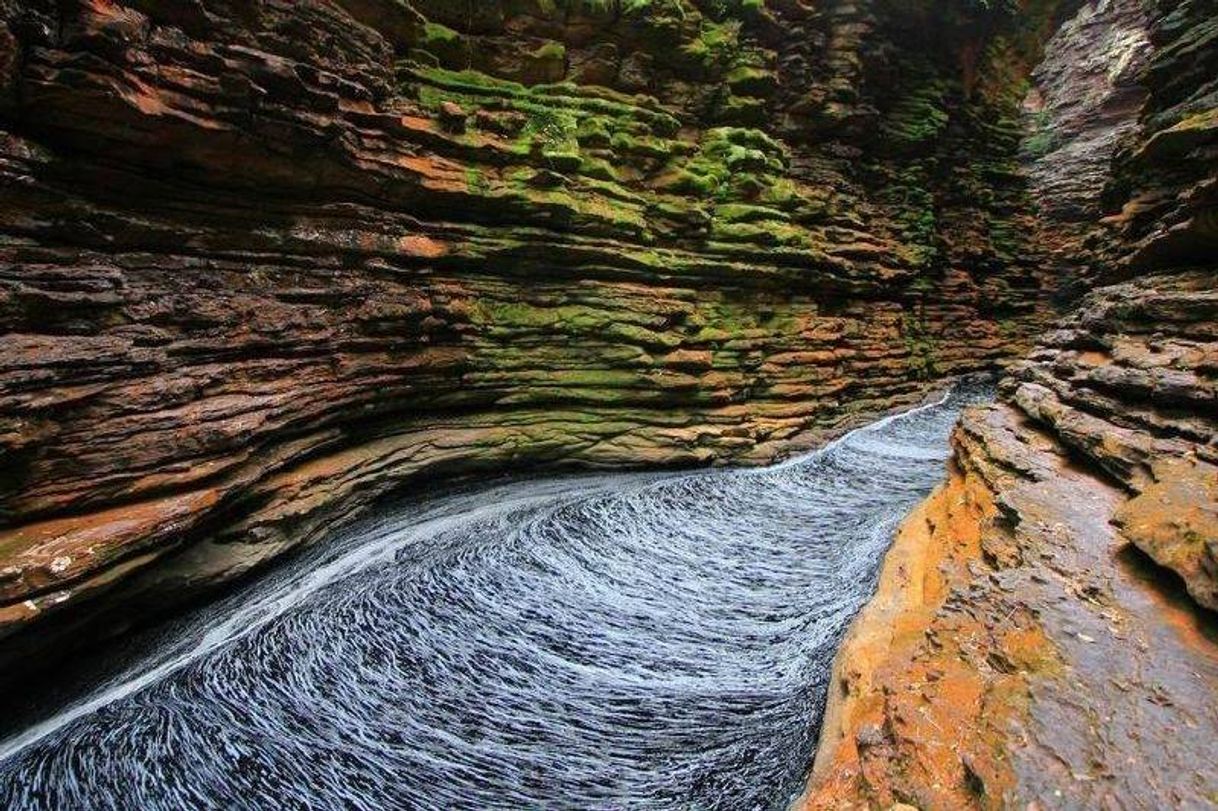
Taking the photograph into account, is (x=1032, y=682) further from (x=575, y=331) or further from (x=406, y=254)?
(x=406, y=254)

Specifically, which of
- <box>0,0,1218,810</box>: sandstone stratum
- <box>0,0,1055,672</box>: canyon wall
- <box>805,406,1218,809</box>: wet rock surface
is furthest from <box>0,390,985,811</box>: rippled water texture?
<box>0,0,1055,672</box>: canyon wall

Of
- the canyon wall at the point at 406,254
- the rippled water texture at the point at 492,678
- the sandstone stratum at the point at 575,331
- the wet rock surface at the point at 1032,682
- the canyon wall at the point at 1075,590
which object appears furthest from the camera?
the canyon wall at the point at 406,254

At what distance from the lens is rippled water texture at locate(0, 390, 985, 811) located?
4852 millimetres

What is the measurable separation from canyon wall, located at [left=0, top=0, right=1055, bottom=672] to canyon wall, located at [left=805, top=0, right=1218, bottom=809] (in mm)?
6112

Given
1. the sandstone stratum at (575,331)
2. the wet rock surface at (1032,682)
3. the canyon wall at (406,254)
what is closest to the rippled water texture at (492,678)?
the sandstone stratum at (575,331)

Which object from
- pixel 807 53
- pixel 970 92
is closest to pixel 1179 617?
pixel 807 53

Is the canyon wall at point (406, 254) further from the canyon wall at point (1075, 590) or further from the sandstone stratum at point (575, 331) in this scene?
the canyon wall at point (1075, 590)

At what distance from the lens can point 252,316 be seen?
8.38 meters

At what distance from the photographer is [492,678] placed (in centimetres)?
611

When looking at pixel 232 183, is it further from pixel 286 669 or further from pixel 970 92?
pixel 970 92

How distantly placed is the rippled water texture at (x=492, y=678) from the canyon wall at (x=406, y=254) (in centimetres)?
118

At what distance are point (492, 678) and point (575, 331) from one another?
23.8ft

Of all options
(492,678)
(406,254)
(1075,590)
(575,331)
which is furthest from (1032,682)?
(406,254)

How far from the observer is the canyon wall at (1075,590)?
3.05 meters
